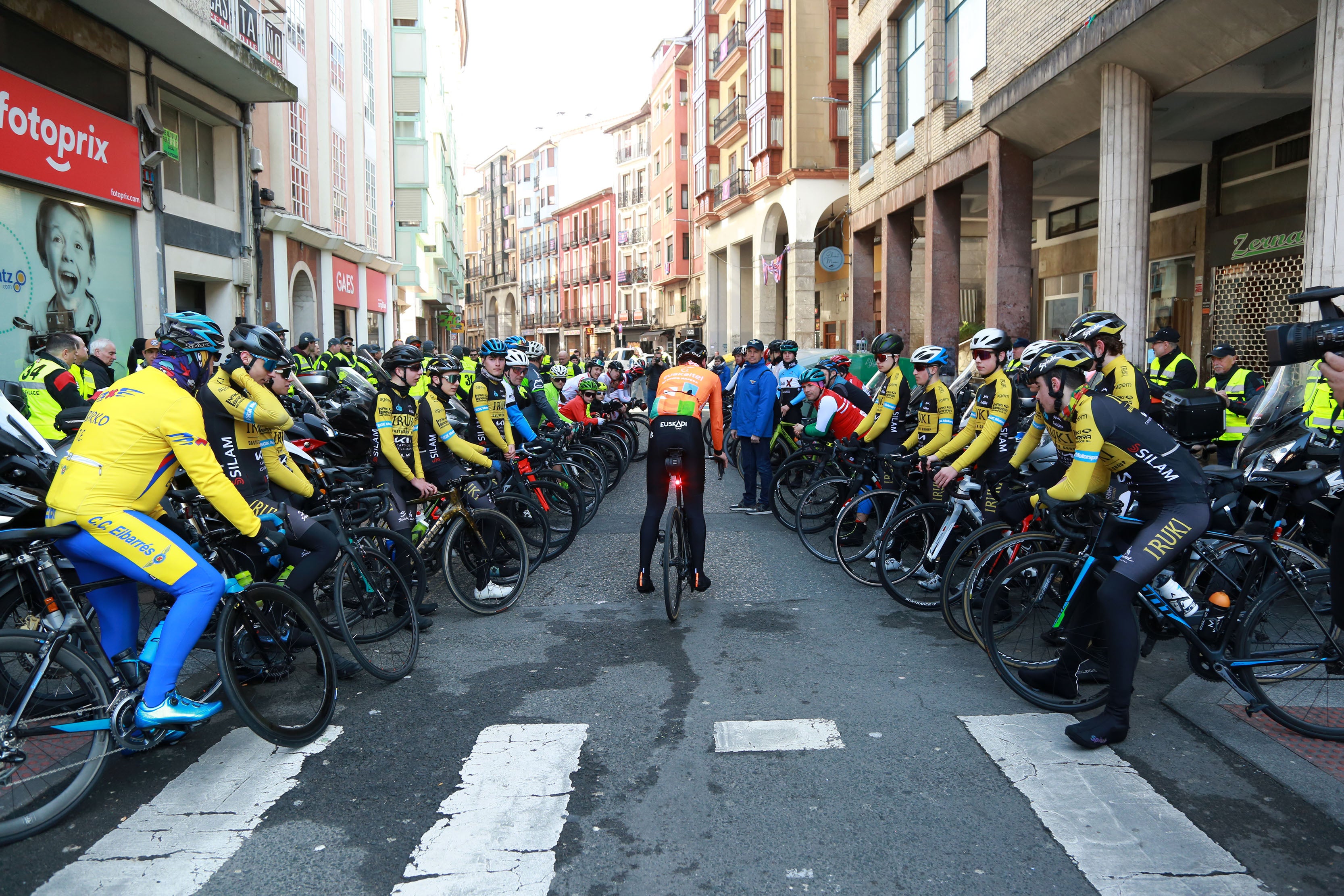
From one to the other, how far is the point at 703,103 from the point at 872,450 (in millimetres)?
39121

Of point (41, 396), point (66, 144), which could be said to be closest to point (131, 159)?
point (66, 144)

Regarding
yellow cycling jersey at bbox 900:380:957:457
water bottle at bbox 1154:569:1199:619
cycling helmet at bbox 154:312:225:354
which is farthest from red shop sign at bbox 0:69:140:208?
water bottle at bbox 1154:569:1199:619

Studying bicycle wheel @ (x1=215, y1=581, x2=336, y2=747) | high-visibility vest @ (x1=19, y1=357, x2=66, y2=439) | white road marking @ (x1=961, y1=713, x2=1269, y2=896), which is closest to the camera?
white road marking @ (x1=961, y1=713, x2=1269, y2=896)

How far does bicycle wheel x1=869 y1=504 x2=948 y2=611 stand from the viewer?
23.2 feet

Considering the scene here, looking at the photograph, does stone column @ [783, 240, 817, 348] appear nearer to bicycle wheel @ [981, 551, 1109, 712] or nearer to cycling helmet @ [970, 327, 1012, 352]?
cycling helmet @ [970, 327, 1012, 352]

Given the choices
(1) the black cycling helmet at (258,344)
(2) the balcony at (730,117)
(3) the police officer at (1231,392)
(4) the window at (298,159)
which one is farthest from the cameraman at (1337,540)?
(2) the balcony at (730,117)

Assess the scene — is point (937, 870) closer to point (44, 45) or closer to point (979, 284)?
point (44, 45)

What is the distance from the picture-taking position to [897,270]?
1014 inches

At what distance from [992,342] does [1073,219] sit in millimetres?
18798

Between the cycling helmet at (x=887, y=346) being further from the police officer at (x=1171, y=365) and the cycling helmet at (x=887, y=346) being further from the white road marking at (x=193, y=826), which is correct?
the white road marking at (x=193, y=826)

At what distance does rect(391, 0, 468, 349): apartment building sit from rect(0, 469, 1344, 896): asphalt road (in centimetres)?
3231

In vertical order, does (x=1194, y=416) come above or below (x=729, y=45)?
below

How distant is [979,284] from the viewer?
103ft

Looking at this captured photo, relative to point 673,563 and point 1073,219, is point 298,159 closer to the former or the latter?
point 1073,219
